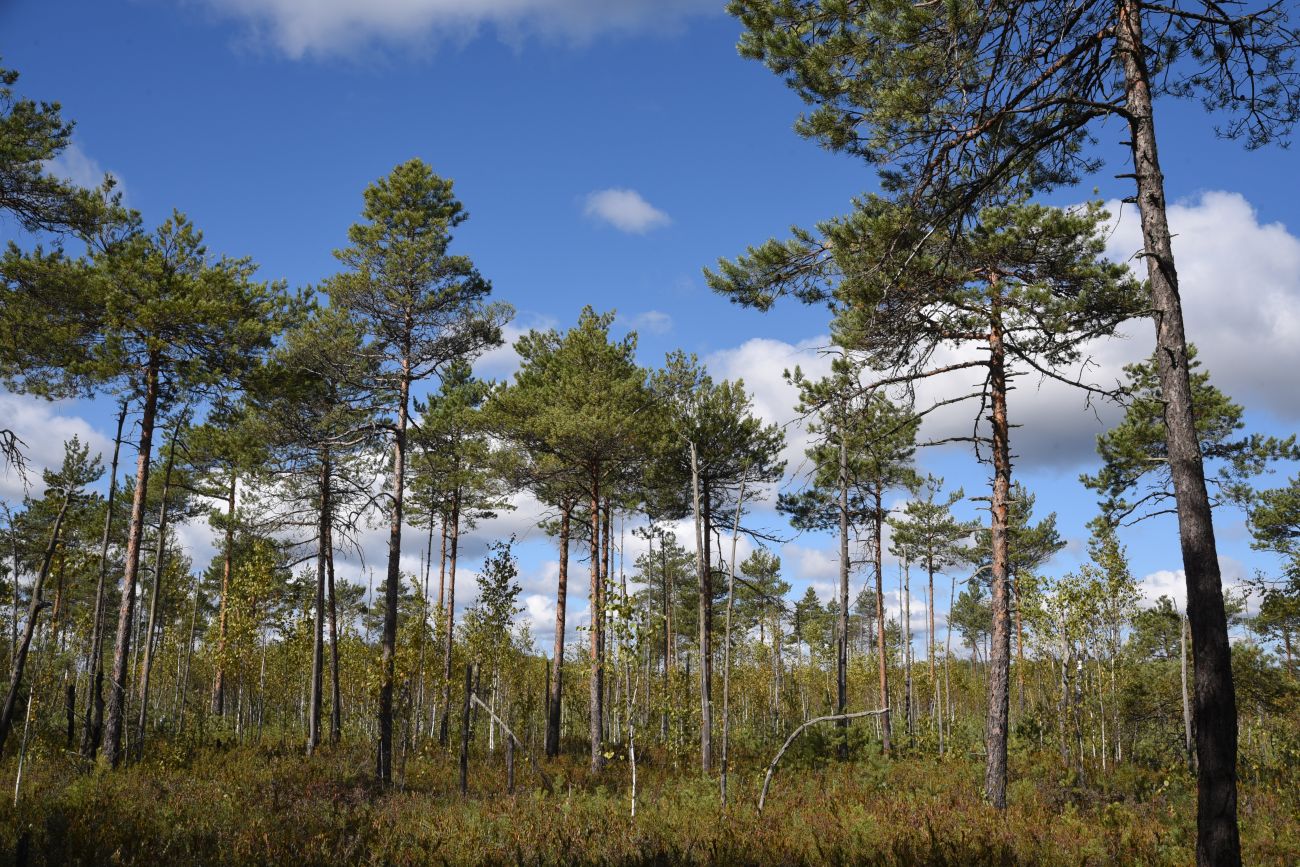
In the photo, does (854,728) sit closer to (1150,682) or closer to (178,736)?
(1150,682)

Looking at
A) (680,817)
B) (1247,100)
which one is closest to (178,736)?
(680,817)

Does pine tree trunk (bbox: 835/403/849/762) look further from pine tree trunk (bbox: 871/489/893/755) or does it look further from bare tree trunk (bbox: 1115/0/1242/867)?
bare tree trunk (bbox: 1115/0/1242/867)

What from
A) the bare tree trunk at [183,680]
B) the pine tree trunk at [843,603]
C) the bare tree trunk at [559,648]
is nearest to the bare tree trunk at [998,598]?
the pine tree trunk at [843,603]

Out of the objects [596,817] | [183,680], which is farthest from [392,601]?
[183,680]

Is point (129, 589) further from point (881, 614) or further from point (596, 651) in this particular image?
point (881, 614)

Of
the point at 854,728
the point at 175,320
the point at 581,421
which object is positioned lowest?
the point at 854,728

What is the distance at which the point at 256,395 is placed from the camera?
16.4 metres

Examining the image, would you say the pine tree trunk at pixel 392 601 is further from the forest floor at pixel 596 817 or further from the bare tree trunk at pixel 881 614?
the bare tree trunk at pixel 881 614

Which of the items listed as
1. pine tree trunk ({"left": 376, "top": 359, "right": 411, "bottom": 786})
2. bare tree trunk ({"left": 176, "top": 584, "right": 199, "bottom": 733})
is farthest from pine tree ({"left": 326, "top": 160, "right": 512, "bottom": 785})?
bare tree trunk ({"left": 176, "top": 584, "right": 199, "bottom": 733})

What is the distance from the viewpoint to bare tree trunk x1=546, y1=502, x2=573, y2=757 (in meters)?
21.3

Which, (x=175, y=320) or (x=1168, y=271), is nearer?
(x=1168, y=271)

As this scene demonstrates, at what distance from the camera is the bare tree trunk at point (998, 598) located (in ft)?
39.7

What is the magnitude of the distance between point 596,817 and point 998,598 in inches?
297

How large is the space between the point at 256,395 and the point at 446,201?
265 inches
